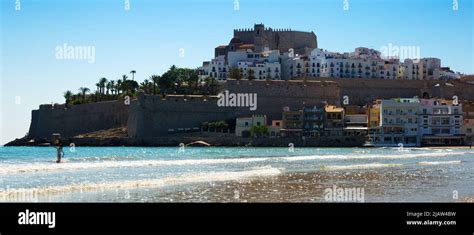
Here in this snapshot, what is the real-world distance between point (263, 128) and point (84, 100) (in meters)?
21.0

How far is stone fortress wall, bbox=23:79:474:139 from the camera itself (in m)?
55.5

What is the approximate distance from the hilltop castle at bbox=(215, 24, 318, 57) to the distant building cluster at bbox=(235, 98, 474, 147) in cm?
2029

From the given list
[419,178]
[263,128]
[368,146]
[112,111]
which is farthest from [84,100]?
[419,178]

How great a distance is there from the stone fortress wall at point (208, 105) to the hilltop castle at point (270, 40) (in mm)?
12004

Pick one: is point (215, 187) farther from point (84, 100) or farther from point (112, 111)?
point (84, 100)

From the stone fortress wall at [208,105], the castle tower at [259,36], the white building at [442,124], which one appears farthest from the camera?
the castle tower at [259,36]

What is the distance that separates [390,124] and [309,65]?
1589 cm

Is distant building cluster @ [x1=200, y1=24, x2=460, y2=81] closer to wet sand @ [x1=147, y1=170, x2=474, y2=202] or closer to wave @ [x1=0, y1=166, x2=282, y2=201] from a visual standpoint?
wave @ [x1=0, y1=166, x2=282, y2=201]

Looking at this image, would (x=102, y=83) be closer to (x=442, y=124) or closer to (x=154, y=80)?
(x=154, y=80)

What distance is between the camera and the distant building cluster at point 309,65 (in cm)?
6506
